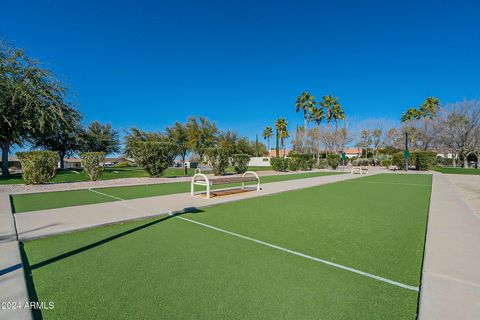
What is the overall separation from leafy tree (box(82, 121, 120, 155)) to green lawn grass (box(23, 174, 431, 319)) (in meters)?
35.1

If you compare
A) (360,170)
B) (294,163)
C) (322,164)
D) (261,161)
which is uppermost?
(294,163)

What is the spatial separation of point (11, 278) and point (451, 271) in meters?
5.00

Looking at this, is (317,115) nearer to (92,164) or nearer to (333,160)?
(333,160)

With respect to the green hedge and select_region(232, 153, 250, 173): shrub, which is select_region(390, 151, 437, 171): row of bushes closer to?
the green hedge

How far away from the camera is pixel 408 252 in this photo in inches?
138

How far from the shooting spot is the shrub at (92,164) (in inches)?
530


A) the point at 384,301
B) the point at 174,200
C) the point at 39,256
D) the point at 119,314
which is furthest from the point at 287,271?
the point at 174,200

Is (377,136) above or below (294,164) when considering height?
above

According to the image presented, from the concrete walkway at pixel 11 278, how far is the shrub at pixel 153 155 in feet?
35.4

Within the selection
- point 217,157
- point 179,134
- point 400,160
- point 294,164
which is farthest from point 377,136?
point 217,157

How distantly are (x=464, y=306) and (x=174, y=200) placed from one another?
264 inches

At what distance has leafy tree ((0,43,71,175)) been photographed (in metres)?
14.8

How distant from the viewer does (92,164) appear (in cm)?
1349

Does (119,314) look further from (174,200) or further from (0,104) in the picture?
(0,104)
